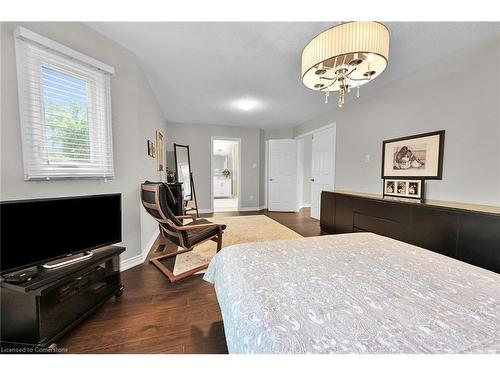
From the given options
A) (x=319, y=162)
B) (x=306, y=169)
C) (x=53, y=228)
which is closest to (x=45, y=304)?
(x=53, y=228)

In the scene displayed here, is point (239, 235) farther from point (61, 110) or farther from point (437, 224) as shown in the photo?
point (61, 110)

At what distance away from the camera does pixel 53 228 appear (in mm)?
1259

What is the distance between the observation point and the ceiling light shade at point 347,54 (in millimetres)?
1258

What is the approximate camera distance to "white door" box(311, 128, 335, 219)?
4.07 metres

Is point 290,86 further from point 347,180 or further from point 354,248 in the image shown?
point 354,248

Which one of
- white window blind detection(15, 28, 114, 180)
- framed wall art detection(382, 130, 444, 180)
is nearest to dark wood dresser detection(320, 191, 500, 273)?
framed wall art detection(382, 130, 444, 180)

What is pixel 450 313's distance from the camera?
26.5 inches

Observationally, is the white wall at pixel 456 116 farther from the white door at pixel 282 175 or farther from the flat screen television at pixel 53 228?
the flat screen television at pixel 53 228

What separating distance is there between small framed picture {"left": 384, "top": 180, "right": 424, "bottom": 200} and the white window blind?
11.3 feet

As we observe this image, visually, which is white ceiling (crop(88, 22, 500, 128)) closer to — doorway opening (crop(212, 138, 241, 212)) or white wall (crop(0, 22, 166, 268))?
white wall (crop(0, 22, 166, 268))

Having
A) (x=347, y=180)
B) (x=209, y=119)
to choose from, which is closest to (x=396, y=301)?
(x=347, y=180)

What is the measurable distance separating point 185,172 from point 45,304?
12.9ft

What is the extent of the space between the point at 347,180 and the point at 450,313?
3240 millimetres
